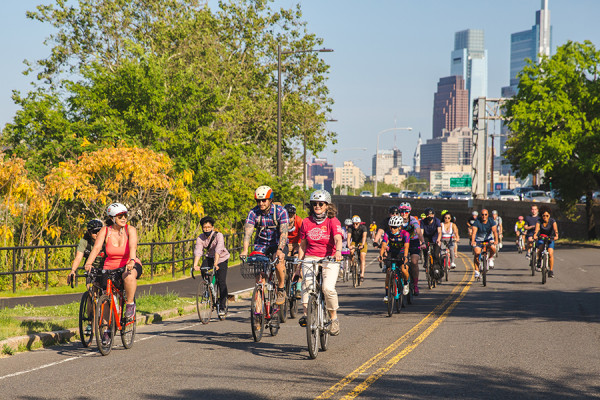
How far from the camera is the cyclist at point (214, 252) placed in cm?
1248

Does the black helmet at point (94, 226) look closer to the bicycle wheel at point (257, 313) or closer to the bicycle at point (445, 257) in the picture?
the bicycle wheel at point (257, 313)

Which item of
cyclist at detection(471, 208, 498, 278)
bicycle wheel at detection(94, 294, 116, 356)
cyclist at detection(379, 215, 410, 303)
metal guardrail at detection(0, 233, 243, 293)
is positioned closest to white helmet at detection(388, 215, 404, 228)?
cyclist at detection(379, 215, 410, 303)

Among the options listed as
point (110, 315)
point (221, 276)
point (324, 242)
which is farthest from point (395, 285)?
point (110, 315)

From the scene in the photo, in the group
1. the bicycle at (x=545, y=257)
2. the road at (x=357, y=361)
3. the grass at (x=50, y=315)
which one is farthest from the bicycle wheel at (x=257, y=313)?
the bicycle at (x=545, y=257)

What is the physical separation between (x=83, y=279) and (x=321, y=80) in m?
29.4

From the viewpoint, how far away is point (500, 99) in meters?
56.5

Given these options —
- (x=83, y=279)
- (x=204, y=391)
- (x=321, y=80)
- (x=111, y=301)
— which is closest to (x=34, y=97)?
(x=83, y=279)

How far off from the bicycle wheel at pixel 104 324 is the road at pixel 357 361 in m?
0.17

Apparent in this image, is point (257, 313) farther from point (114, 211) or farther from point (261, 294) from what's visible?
point (114, 211)

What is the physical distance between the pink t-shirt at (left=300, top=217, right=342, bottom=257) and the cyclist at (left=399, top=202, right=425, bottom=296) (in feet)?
15.9

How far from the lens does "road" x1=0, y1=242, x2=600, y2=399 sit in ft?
23.5

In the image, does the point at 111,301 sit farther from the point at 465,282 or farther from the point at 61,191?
the point at 465,282

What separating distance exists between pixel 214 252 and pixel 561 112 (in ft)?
107

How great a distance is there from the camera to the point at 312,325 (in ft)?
28.6
